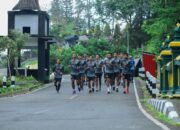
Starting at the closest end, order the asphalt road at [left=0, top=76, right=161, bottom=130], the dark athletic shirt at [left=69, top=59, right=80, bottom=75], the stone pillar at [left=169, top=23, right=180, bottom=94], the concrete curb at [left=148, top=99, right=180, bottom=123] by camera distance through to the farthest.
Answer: the asphalt road at [left=0, top=76, right=161, bottom=130] < the concrete curb at [left=148, top=99, right=180, bottom=123] < the stone pillar at [left=169, top=23, right=180, bottom=94] < the dark athletic shirt at [left=69, top=59, right=80, bottom=75]

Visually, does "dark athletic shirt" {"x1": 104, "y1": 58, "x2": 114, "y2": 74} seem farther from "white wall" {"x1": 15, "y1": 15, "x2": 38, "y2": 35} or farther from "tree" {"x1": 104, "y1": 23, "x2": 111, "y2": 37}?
"tree" {"x1": 104, "y1": 23, "x2": 111, "y2": 37}

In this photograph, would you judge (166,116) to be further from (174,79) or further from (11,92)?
(11,92)

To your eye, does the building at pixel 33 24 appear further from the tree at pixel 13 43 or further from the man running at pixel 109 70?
the man running at pixel 109 70

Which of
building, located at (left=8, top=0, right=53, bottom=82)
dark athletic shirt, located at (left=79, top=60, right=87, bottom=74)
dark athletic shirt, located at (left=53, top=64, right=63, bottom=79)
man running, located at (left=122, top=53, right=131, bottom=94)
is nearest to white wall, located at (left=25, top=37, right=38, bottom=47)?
building, located at (left=8, top=0, right=53, bottom=82)

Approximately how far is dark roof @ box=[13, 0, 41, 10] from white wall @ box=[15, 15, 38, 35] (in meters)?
0.64

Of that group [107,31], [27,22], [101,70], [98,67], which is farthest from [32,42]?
[107,31]

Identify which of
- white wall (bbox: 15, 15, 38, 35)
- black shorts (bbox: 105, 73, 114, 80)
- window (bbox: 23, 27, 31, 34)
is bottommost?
black shorts (bbox: 105, 73, 114, 80)

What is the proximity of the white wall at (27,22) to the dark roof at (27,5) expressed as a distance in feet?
2.12

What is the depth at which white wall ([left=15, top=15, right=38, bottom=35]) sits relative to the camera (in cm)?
4494

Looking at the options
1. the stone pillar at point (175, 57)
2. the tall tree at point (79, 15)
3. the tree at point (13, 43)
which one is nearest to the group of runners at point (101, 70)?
the stone pillar at point (175, 57)

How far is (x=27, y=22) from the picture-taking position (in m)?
45.1

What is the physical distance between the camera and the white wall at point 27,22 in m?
44.9

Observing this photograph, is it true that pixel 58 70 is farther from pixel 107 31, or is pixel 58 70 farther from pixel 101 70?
pixel 107 31

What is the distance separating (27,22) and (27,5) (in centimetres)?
134
